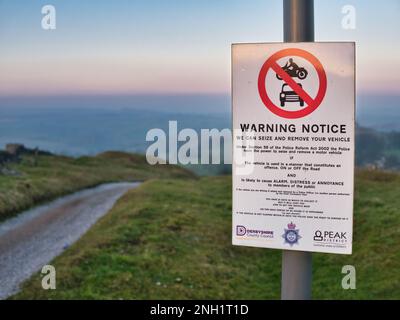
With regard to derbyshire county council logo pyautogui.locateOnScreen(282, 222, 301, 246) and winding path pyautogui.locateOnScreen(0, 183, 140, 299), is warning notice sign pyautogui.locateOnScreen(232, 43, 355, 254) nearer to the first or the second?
derbyshire county council logo pyautogui.locateOnScreen(282, 222, 301, 246)

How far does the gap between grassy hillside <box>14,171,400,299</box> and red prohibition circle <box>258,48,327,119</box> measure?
4.26 m

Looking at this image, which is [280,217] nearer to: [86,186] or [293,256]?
[293,256]

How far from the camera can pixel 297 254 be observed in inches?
127

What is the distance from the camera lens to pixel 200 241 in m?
8.77

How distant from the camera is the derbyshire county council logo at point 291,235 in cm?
315

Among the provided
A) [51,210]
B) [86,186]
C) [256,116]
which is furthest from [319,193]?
[86,186]

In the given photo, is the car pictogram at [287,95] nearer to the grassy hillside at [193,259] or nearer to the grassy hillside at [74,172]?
the grassy hillside at [193,259]

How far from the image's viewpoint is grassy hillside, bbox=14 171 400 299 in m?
6.96

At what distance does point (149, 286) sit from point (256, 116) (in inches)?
174

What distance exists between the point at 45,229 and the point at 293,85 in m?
7.49

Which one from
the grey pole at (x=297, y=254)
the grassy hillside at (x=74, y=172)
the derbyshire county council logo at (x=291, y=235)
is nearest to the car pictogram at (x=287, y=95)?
the grey pole at (x=297, y=254)

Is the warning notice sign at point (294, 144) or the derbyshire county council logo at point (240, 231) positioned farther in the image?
the derbyshire county council logo at point (240, 231)

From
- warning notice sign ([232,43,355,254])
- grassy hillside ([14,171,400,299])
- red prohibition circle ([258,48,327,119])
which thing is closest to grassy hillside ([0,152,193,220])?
grassy hillside ([14,171,400,299])

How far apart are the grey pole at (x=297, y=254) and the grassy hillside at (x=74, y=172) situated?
8.43 m
